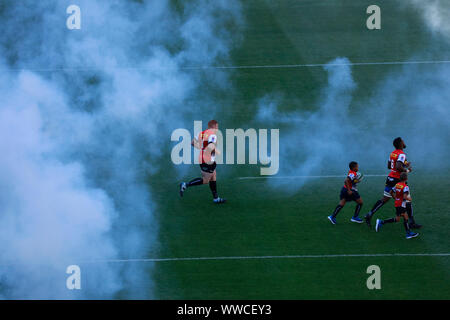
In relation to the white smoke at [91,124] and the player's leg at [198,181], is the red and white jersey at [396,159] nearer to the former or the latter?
the player's leg at [198,181]

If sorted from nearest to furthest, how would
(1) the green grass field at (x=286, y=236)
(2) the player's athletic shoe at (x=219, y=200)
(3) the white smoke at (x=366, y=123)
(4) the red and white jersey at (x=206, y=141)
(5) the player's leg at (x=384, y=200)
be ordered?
(1) the green grass field at (x=286, y=236) → (5) the player's leg at (x=384, y=200) → (4) the red and white jersey at (x=206, y=141) → (2) the player's athletic shoe at (x=219, y=200) → (3) the white smoke at (x=366, y=123)

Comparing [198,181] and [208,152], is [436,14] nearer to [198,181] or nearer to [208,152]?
[208,152]

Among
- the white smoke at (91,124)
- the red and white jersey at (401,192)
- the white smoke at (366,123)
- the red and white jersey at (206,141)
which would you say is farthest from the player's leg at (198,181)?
the red and white jersey at (401,192)

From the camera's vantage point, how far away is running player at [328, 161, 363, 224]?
452 inches

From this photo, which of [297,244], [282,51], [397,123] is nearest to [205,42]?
[282,51]

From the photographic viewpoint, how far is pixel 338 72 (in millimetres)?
17594

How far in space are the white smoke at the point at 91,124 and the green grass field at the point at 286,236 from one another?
560mm

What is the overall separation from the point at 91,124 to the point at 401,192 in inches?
299

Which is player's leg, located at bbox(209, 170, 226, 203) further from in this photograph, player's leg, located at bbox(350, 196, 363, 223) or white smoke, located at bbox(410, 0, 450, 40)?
white smoke, located at bbox(410, 0, 450, 40)

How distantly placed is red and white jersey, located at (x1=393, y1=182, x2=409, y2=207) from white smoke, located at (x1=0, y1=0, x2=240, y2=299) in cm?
421

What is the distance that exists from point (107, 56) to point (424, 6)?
9881 millimetres

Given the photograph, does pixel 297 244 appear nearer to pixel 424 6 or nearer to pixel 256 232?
pixel 256 232

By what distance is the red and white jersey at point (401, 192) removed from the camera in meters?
11.0

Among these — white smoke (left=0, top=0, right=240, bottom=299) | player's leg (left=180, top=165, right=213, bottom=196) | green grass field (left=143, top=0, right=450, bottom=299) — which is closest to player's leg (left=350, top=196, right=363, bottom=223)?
green grass field (left=143, top=0, right=450, bottom=299)
